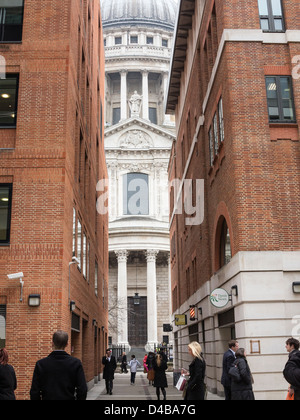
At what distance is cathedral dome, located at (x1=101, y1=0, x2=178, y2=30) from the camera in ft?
316

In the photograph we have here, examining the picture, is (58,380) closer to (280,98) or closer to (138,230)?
(280,98)

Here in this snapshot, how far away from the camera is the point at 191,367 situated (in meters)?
9.52

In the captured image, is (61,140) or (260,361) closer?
(260,361)

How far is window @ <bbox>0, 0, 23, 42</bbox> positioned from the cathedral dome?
267 feet

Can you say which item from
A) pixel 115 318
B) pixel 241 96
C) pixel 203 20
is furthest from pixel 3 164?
pixel 115 318

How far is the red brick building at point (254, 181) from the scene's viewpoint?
14812 millimetres

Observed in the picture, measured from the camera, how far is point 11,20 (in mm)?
18141

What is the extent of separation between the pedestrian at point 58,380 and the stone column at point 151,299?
49.6m

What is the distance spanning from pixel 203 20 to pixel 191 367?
54.9 feet

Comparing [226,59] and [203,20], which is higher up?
[203,20]

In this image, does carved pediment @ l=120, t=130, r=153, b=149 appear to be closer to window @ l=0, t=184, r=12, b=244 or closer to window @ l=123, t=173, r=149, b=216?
window @ l=123, t=173, r=149, b=216

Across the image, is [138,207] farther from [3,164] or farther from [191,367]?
[191,367]

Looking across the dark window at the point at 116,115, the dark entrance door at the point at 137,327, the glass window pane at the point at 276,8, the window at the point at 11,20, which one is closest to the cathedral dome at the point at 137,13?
the dark window at the point at 116,115

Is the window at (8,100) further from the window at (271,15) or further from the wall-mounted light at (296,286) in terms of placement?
the wall-mounted light at (296,286)
